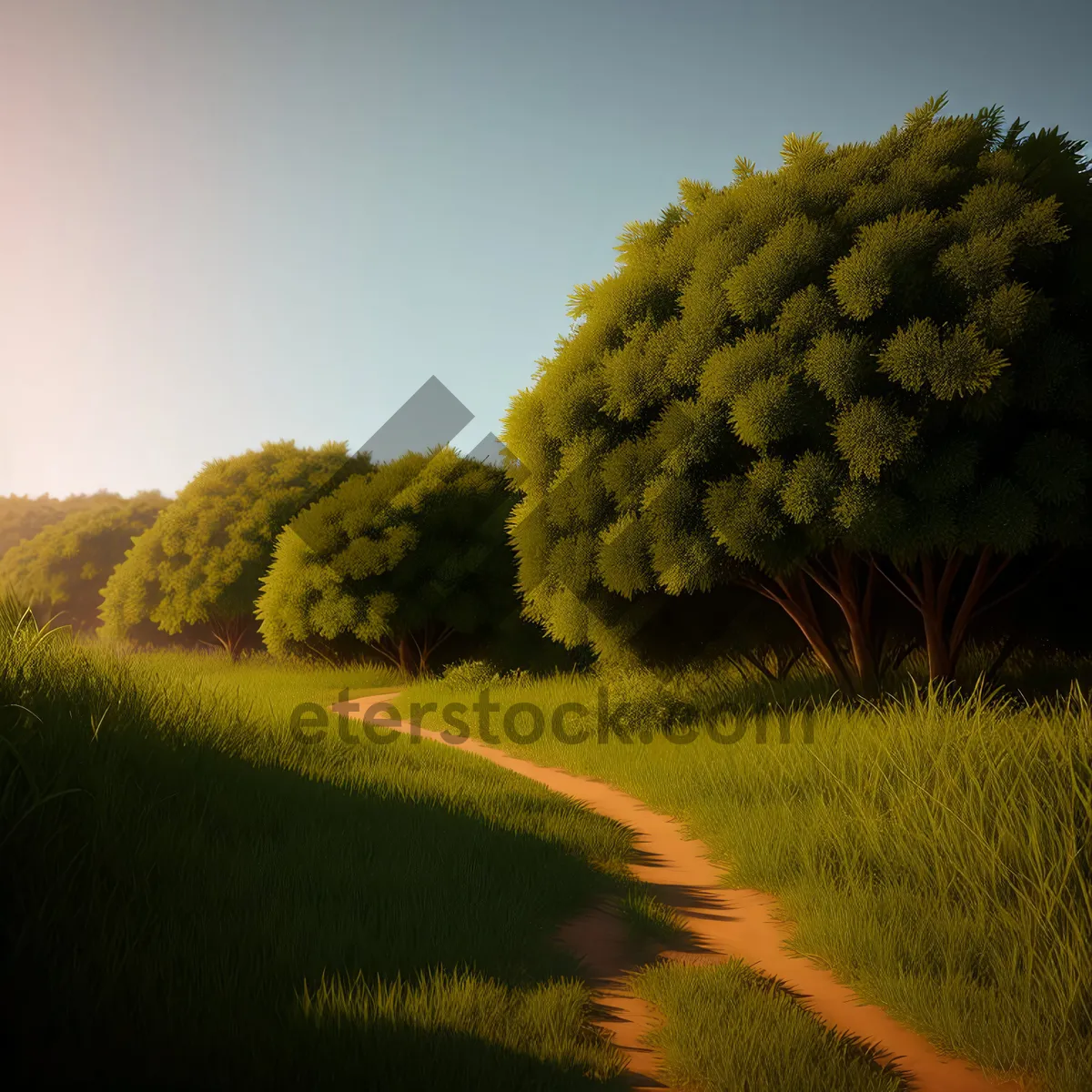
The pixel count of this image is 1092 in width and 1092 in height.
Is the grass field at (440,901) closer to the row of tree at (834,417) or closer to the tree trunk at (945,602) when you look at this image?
the row of tree at (834,417)

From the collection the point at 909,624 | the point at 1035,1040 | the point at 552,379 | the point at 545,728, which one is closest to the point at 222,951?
the point at 1035,1040

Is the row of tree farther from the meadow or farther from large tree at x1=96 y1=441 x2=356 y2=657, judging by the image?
large tree at x1=96 y1=441 x2=356 y2=657

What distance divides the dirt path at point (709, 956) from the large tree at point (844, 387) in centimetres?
493

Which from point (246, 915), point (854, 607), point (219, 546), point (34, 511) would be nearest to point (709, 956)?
point (246, 915)

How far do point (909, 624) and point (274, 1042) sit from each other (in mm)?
13674

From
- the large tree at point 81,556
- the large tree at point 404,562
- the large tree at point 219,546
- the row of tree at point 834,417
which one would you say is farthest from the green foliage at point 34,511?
the row of tree at point 834,417

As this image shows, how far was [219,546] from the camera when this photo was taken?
28.2 m

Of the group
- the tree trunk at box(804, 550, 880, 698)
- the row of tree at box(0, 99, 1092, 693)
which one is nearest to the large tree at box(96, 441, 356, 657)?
the row of tree at box(0, 99, 1092, 693)

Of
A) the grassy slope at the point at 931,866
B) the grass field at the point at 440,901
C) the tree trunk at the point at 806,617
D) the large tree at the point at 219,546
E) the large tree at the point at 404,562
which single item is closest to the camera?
the grass field at the point at 440,901

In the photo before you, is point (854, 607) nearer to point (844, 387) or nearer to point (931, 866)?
point (844, 387)

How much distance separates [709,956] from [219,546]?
27052mm

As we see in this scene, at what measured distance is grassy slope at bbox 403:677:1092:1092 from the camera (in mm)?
3750

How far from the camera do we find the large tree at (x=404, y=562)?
72.0 ft

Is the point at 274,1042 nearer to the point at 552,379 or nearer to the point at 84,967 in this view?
the point at 84,967
